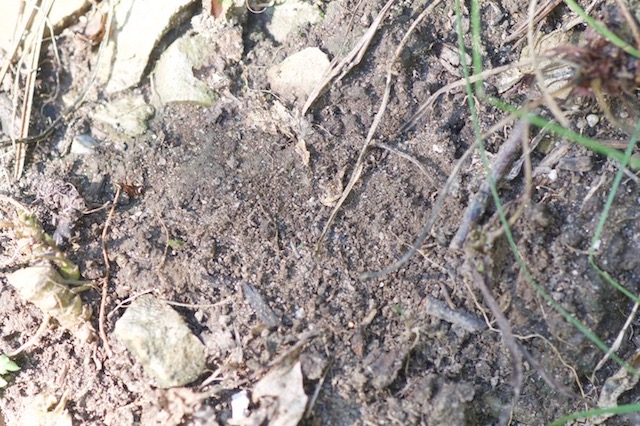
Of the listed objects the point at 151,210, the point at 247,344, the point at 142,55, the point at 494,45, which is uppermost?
the point at 494,45

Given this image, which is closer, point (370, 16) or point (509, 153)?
point (509, 153)

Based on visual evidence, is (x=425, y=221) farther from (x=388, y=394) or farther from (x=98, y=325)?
(x=98, y=325)

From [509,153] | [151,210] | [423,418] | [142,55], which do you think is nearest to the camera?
[423,418]

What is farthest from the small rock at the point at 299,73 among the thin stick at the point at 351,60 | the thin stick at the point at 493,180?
the thin stick at the point at 493,180

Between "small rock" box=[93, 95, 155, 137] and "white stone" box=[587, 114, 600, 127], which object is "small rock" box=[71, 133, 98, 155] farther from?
"white stone" box=[587, 114, 600, 127]

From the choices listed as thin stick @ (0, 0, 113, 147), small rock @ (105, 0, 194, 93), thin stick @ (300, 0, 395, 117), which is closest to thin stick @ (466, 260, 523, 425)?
thin stick @ (300, 0, 395, 117)

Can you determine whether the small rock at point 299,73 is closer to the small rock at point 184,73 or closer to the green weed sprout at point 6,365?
the small rock at point 184,73

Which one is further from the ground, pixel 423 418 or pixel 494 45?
pixel 494 45

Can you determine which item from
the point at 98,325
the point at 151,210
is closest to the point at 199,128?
the point at 151,210

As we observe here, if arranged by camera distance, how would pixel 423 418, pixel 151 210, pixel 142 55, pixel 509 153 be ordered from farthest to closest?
pixel 142 55 < pixel 151 210 < pixel 509 153 < pixel 423 418
